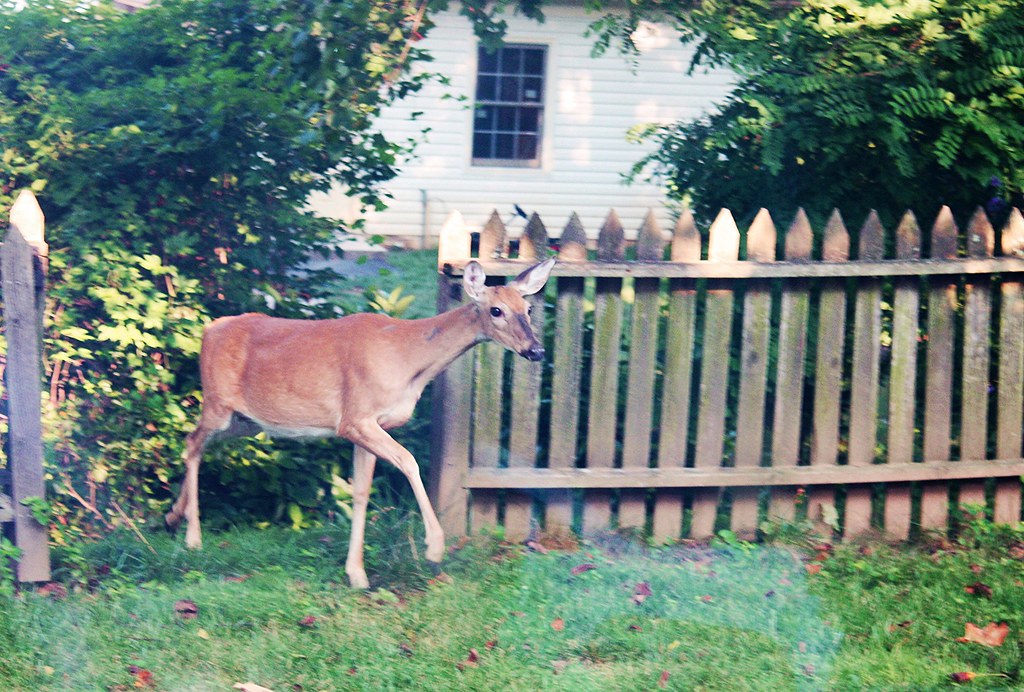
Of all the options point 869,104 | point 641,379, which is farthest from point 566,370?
point 869,104

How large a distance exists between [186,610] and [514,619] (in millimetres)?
1435

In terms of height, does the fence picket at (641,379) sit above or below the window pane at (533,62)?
below

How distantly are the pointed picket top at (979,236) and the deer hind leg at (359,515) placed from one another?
11.2ft

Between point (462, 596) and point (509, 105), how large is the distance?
12944mm

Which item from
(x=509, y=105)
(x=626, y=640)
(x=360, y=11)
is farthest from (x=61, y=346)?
(x=509, y=105)

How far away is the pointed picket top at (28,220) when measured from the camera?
559cm

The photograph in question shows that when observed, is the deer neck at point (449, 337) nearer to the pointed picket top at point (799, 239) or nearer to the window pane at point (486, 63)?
the pointed picket top at point (799, 239)

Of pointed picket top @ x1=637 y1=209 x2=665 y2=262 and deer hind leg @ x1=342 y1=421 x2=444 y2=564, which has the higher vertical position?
pointed picket top @ x1=637 y1=209 x2=665 y2=262

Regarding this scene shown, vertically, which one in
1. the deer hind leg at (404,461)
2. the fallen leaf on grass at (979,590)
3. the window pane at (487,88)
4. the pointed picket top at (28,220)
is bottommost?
the fallen leaf on grass at (979,590)

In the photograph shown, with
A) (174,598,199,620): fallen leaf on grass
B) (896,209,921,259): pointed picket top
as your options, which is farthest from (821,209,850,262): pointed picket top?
(174,598,199,620): fallen leaf on grass

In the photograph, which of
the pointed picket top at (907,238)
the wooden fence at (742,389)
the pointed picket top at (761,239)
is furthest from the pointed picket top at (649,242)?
the pointed picket top at (907,238)

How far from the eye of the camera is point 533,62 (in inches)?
703

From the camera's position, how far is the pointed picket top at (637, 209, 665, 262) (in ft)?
20.6

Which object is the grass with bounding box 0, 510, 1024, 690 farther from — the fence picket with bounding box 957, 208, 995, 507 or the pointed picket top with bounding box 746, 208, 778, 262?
the pointed picket top with bounding box 746, 208, 778, 262
